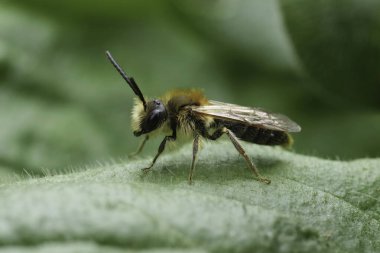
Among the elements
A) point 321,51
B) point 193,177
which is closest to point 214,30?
point 321,51

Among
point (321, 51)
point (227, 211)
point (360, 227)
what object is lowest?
point (360, 227)

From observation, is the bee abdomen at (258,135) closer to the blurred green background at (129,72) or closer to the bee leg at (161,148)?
the bee leg at (161,148)

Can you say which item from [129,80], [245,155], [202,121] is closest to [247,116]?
[202,121]

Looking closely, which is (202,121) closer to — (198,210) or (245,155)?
(245,155)

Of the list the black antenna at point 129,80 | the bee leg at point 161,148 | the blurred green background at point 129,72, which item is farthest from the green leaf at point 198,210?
the blurred green background at point 129,72

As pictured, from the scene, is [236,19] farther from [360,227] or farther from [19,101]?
[360,227]
